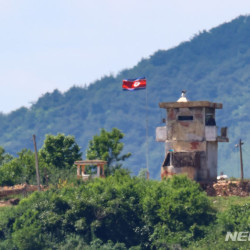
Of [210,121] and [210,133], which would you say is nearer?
[210,133]

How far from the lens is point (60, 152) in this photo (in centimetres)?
9844

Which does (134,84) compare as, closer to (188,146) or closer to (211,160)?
(188,146)

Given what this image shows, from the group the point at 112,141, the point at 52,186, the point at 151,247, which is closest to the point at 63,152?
the point at 112,141

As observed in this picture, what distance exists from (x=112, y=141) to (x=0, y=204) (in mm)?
20771

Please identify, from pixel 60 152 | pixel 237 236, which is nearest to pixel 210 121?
pixel 237 236

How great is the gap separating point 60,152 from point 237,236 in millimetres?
33429

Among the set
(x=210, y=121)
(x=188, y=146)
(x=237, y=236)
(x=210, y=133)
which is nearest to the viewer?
(x=237, y=236)

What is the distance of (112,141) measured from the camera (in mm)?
101688

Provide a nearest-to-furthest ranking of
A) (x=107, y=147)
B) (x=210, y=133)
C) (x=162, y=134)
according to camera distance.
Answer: (x=210, y=133)
(x=162, y=134)
(x=107, y=147)

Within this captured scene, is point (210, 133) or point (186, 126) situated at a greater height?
point (186, 126)

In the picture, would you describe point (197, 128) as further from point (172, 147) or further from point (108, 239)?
point (108, 239)

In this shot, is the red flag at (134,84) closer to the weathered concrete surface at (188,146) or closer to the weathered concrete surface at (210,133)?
the weathered concrete surface at (188,146)

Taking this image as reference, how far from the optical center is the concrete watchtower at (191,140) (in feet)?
275

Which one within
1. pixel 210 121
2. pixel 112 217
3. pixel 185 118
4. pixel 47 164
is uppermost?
pixel 185 118
